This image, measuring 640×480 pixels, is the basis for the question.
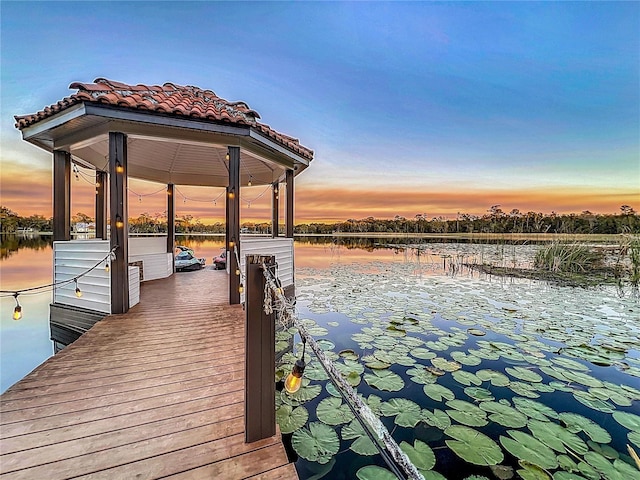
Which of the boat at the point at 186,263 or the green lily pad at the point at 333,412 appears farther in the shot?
the boat at the point at 186,263

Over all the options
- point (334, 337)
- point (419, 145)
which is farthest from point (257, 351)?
point (419, 145)

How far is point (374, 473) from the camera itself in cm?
176

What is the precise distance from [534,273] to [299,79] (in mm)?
11085

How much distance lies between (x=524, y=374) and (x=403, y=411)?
5.48ft

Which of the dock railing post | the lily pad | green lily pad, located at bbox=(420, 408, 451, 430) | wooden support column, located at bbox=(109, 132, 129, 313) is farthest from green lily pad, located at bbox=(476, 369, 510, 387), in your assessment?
wooden support column, located at bbox=(109, 132, 129, 313)

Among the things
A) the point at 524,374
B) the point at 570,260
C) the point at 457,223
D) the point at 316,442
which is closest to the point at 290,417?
the point at 316,442

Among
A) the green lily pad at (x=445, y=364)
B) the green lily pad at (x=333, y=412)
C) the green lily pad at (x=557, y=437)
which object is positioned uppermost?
the green lily pad at (x=557, y=437)

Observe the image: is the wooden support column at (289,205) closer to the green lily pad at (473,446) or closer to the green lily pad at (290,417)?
the green lily pad at (290,417)

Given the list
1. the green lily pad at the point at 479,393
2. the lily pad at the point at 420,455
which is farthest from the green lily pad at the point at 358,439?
the green lily pad at the point at 479,393

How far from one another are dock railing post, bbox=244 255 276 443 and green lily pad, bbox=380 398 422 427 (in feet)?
4.12

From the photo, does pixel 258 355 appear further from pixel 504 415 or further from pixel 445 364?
pixel 445 364

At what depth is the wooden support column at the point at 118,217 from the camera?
3.60 metres

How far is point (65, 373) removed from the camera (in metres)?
2.22

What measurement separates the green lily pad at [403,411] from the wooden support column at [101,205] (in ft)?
22.1
